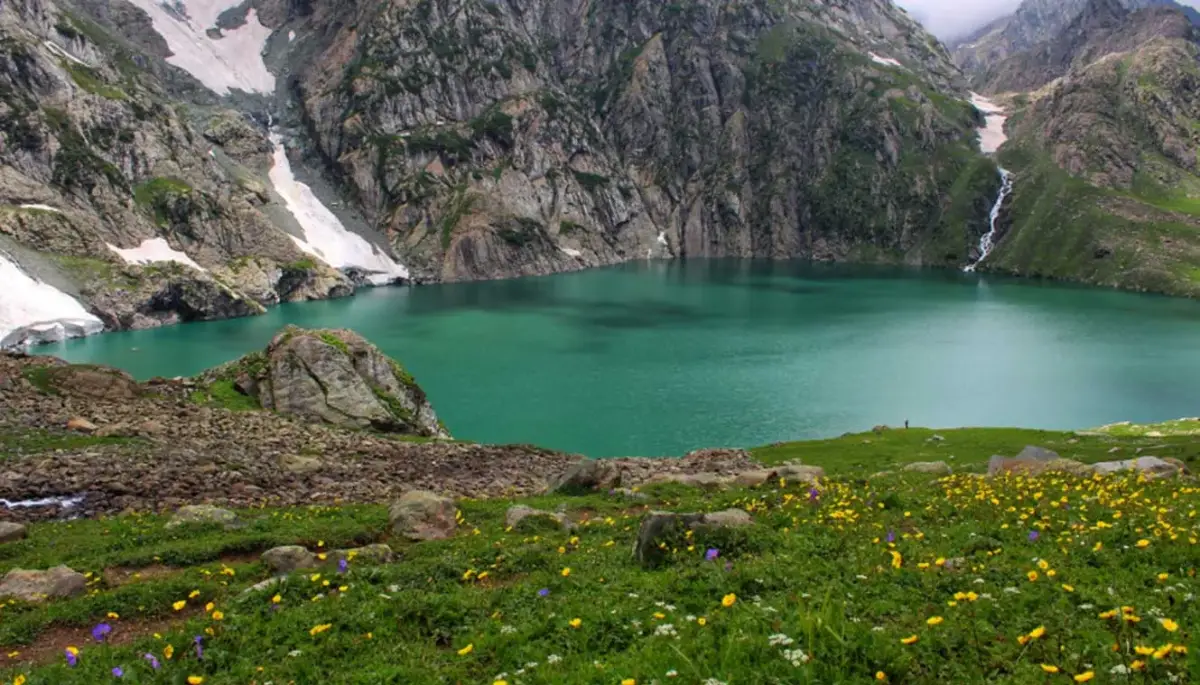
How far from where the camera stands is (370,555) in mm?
14945

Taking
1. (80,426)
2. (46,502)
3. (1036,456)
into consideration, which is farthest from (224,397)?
(1036,456)

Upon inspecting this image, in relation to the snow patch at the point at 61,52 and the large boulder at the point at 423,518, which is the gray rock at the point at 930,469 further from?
the snow patch at the point at 61,52

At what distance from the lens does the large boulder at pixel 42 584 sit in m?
13.5

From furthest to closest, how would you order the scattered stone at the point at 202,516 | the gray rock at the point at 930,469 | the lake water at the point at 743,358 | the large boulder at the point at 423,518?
the lake water at the point at 743,358, the gray rock at the point at 930,469, the scattered stone at the point at 202,516, the large boulder at the point at 423,518

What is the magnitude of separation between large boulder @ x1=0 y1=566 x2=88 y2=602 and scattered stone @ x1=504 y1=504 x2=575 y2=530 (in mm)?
9179

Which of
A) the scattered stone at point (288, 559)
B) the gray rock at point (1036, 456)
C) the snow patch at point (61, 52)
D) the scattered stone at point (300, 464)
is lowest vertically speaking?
the scattered stone at point (300, 464)

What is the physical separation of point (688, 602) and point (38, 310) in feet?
399

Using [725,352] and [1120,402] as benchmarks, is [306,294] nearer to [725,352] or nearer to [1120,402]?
[725,352]

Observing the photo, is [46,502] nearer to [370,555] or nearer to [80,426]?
[80,426]

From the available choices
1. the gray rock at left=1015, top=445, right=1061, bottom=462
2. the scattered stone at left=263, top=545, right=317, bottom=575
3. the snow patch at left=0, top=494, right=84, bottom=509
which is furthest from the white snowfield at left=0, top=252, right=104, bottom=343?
the gray rock at left=1015, top=445, right=1061, bottom=462

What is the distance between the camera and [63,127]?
144 metres

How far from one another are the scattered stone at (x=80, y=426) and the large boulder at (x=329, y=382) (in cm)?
982

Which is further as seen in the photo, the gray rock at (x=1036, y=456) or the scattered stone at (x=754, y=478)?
the gray rock at (x=1036, y=456)

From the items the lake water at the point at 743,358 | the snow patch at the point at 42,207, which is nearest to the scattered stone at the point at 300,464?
the lake water at the point at 743,358
